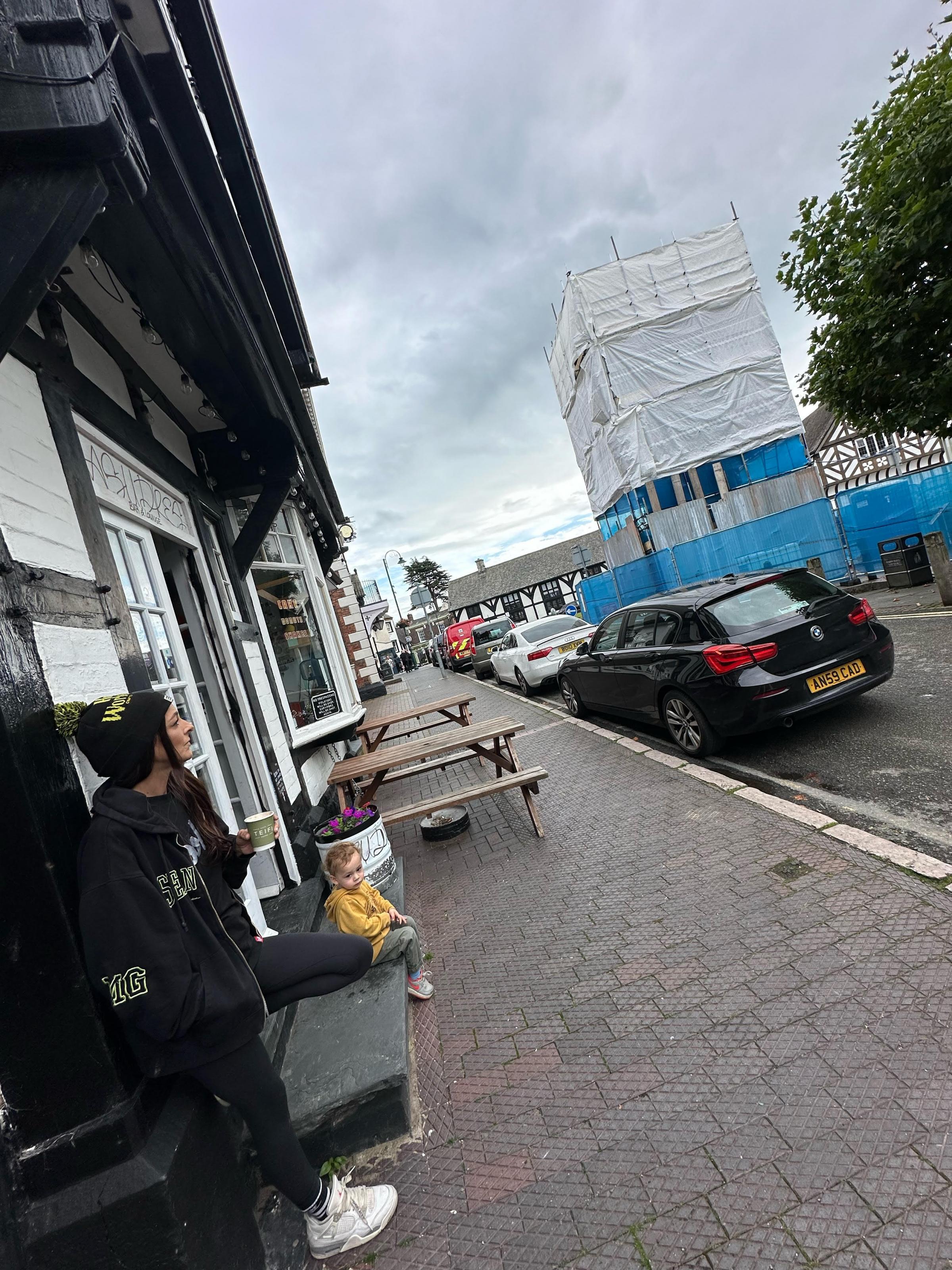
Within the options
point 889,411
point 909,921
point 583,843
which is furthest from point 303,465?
point 889,411

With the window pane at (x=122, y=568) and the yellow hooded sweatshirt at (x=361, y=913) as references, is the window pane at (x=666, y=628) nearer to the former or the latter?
the yellow hooded sweatshirt at (x=361, y=913)

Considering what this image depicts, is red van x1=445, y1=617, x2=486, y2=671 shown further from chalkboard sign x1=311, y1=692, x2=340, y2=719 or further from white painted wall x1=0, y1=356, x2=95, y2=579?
white painted wall x1=0, y1=356, x2=95, y2=579

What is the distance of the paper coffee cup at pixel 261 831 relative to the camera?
7.06 ft

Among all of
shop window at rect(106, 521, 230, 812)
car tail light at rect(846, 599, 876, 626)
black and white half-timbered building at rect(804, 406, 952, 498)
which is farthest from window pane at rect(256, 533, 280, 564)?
black and white half-timbered building at rect(804, 406, 952, 498)

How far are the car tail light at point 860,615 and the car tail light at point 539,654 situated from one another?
7009mm

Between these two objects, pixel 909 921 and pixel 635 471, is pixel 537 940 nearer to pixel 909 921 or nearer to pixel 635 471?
pixel 909 921

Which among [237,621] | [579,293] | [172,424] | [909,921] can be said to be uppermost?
[579,293]

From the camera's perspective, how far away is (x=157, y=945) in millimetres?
1561

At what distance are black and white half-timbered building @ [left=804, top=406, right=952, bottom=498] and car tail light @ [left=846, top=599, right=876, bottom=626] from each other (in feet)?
84.3

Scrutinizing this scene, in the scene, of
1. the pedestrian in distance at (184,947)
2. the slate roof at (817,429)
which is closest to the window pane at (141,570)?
the pedestrian in distance at (184,947)

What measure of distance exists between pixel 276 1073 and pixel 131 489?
2.73 m

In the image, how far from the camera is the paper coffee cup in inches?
84.7

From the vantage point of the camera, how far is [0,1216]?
5.32 ft

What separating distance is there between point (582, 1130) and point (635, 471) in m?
23.5
